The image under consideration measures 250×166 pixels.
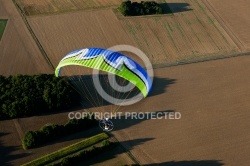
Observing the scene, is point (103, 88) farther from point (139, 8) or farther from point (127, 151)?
point (139, 8)

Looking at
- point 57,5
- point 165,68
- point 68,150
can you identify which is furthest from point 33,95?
point 57,5

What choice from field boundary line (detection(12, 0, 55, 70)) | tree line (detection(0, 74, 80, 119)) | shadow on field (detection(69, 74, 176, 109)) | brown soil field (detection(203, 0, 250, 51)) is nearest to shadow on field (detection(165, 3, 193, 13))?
brown soil field (detection(203, 0, 250, 51))

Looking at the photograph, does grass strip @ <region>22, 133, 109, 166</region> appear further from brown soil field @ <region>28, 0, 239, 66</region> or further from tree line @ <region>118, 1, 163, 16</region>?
tree line @ <region>118, 1, 163, 16</region>

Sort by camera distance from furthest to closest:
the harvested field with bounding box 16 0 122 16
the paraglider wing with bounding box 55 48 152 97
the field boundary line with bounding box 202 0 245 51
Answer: the harvested field with bounding box 16 0 122 16 < the field boundary line with bounding box 202 0 245 51 < the paraglider wing with bounding box 55 48 152 97

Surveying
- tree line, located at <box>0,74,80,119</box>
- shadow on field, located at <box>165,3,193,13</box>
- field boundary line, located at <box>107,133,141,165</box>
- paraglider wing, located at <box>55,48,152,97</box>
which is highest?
shadow on field, located at <box>165,3,193,13</box>

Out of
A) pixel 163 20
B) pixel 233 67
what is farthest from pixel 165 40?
pixel 233 67

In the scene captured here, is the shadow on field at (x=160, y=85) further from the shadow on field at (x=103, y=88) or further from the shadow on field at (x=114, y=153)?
the shadow on field at (x=114, y=153)
